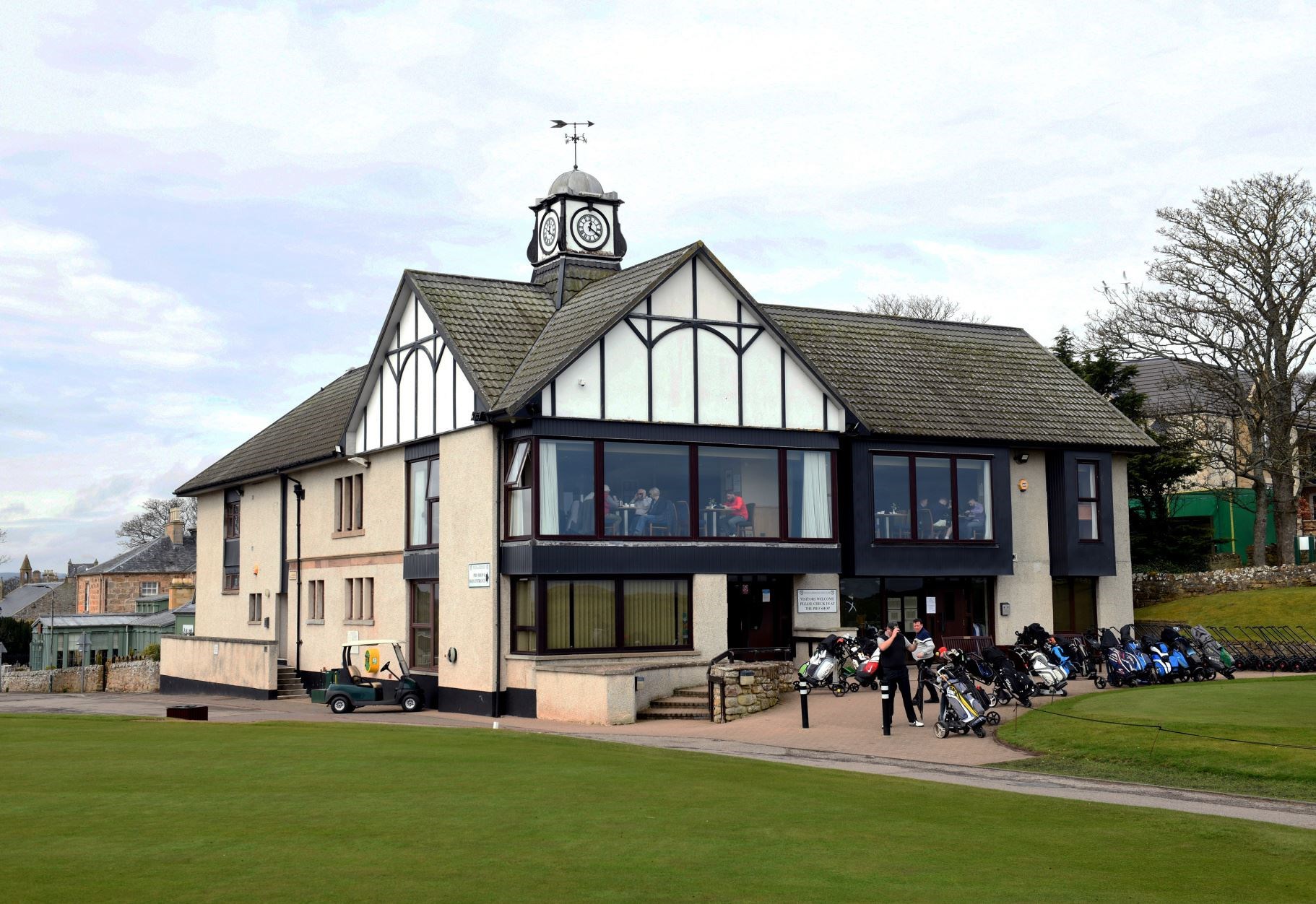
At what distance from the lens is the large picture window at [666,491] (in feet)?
89.4

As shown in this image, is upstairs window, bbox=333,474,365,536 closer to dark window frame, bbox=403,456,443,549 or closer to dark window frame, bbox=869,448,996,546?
dark window frame, bbox=403,456,443,549

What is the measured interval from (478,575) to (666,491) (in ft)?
13.6

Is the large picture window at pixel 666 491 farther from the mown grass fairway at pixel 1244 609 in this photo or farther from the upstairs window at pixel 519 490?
the mown grass fairway at pixel 1244 609

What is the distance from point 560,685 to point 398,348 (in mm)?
9949

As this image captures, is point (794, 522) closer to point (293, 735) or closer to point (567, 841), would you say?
point (293, 735)

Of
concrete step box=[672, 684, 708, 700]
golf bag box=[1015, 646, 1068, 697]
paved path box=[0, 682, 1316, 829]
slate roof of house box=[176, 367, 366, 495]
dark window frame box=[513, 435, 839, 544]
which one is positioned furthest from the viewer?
slate roof of house box=[176, 367, 366, 495]

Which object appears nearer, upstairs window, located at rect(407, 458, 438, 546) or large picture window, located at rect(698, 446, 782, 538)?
large picture window, located at rect(698, 446, 782, 538)

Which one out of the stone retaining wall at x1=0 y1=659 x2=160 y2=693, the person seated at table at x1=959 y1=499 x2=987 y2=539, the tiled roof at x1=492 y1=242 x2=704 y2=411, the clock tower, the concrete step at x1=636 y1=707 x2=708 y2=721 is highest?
the clock tower

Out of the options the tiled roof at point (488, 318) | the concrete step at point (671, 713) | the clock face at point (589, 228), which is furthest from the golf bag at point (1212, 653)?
the clock face at point (589, 228)

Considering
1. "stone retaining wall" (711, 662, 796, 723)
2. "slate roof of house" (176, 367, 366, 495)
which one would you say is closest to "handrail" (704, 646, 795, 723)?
"stone retaining wall" (711, 662, 796, 723)

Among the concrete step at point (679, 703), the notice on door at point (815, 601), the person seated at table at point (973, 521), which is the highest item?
the person seated at table at point (973, 521)

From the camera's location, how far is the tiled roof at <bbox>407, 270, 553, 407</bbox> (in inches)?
1126

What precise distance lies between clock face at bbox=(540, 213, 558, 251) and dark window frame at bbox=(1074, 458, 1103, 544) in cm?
1374

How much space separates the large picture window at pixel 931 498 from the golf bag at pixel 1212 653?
606 cm
